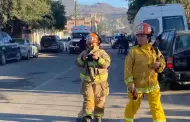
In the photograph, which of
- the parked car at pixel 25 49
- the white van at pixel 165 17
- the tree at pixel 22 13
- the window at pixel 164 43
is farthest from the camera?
the tree at pixel 22 13

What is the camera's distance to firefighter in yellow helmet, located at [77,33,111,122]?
27.0 feet

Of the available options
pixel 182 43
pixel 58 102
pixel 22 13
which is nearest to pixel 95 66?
pixel 58 102

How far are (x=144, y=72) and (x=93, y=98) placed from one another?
140 centimetres

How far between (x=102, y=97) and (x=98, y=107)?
0.67 feet

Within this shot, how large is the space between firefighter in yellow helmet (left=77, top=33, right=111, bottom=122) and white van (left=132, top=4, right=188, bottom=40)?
1468cm

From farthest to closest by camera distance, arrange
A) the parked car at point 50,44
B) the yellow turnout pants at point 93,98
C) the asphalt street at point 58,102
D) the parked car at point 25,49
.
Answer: the parked car at point 50,44
the parked car at point 25,49
the asphalt street at point 58,102
the yellow turnout pants at point 93,98

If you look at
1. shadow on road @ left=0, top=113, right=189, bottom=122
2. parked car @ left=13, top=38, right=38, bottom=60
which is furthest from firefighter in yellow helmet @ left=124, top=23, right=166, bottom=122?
parked car @ left=13, top=38, right=38, bottom=60

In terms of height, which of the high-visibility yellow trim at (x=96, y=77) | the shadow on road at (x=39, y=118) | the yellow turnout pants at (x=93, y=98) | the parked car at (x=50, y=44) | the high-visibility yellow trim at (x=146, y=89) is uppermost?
the high-visibility yellow trim at (x=96, y=77)

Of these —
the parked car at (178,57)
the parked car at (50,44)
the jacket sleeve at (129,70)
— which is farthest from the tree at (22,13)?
the jacket sleeve at (129,70)

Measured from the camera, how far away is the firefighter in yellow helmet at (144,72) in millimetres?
7109

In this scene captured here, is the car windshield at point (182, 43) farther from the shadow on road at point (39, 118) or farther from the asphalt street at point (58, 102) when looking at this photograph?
the shadow on road at point (39, 118)

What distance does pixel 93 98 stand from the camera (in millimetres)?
8297

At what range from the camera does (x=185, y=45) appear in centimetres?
1275

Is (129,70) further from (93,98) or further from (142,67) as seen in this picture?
(93,98)
